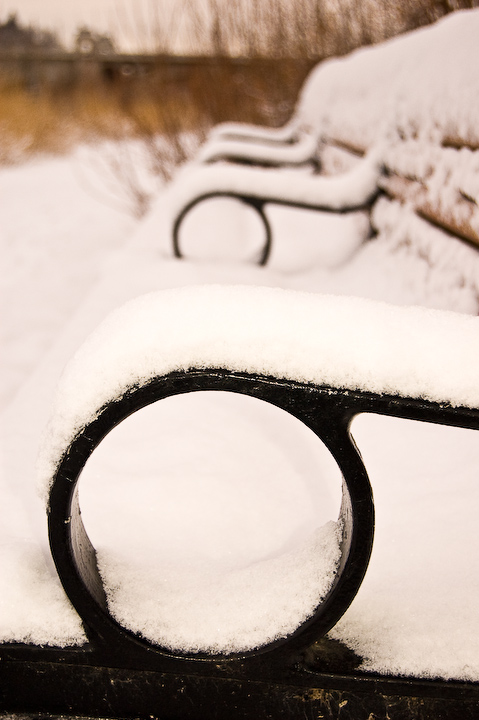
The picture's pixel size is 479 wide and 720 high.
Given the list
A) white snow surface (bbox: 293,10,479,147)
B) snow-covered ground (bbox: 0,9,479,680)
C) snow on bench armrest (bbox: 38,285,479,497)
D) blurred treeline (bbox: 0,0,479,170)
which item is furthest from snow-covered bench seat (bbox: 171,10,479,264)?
blurred treeline (bbox: 0,0,479,170)

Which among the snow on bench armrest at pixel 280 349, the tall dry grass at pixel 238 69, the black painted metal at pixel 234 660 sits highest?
the tall dry grass at pixel 238 69

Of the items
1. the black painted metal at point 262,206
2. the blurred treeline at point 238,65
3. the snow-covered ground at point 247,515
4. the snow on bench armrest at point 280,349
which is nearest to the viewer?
the snow on bench armrest at point 280,349

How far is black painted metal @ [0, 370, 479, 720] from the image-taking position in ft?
1.73

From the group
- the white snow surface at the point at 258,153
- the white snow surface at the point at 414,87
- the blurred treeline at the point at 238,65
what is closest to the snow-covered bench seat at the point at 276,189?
the white snow surface at the point at 414,87

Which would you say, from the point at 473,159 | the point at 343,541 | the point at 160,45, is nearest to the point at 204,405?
the point at 343,541

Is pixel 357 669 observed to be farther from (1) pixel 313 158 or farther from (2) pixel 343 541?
(1) pixel 313 158

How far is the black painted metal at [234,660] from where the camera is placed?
53 cm

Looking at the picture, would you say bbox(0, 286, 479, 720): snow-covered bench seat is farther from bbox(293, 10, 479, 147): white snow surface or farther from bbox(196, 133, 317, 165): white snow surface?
bbox(196, 133, 317, 165): white snow surface

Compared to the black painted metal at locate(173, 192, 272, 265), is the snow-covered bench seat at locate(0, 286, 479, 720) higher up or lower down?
lower down

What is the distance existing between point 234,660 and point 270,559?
14 cm

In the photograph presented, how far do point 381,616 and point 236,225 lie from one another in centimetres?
252

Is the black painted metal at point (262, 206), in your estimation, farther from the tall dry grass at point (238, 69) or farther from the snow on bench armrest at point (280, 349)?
the tall dry grass at point (238, 69)

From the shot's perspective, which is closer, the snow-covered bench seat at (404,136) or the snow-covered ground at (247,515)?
the snow-covered ground at (247,515)

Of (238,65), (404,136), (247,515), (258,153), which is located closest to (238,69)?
(238,65)
